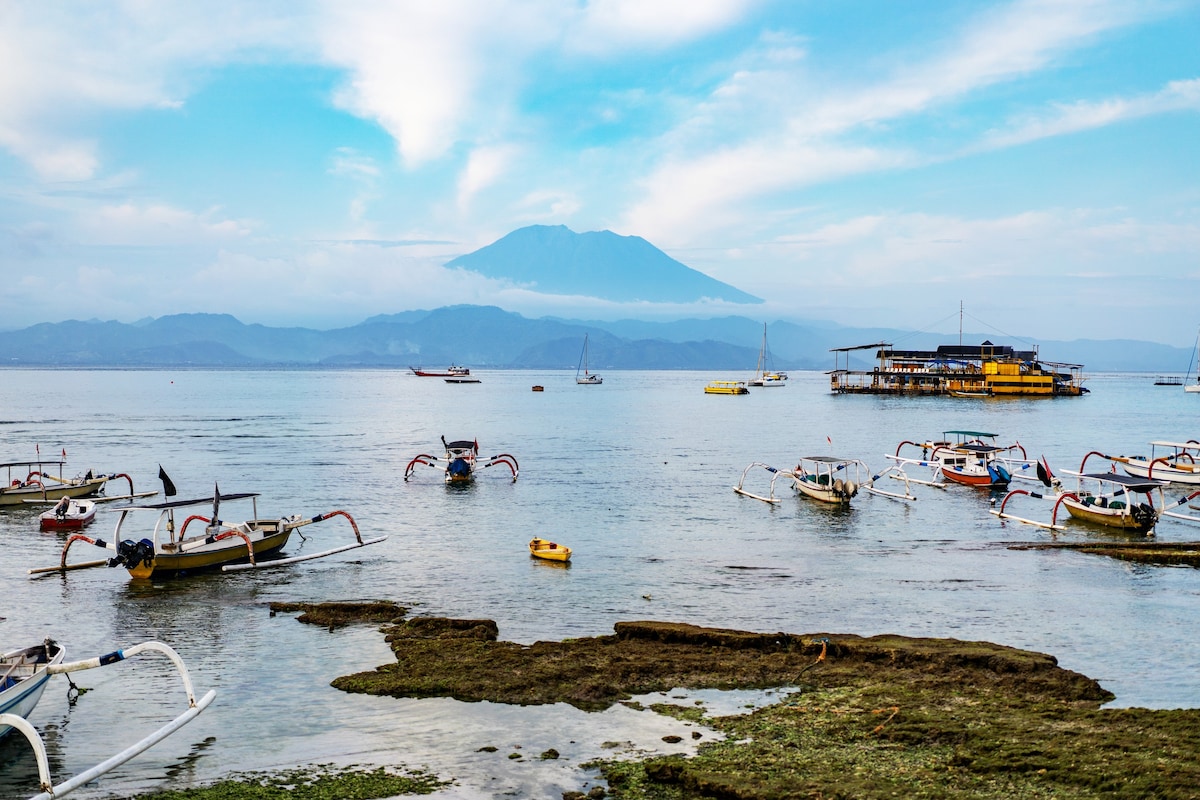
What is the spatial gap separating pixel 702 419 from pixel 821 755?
127 m

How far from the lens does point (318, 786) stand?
1602 cm

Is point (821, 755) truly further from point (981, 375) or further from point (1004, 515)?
point (981, 375)

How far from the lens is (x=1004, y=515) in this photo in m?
49.6

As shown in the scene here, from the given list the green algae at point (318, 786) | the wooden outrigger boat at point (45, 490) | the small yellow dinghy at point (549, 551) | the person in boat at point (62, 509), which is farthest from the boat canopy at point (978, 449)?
the person in boat at point (62, 509)

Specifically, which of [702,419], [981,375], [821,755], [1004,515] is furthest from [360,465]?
[981,375]

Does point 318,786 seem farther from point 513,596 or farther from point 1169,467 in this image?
point 1169,467

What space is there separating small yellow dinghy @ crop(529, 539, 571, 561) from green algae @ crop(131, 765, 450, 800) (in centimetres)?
2022

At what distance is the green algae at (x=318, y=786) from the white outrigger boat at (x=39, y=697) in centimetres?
141

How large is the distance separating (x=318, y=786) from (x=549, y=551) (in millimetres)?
21471

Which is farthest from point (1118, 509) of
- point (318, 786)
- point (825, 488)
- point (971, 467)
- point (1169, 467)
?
point (318, 786)

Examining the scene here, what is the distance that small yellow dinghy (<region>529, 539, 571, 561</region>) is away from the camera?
3694cm

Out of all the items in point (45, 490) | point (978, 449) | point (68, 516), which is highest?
point (978, 449)

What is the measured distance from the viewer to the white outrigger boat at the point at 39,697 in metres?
15.4

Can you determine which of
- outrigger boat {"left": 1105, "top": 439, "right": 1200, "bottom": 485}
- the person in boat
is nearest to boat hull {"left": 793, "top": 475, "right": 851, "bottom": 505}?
outrigger boat {"left": 1105, "top": 439, "right": 1200, "bottom": 485}
